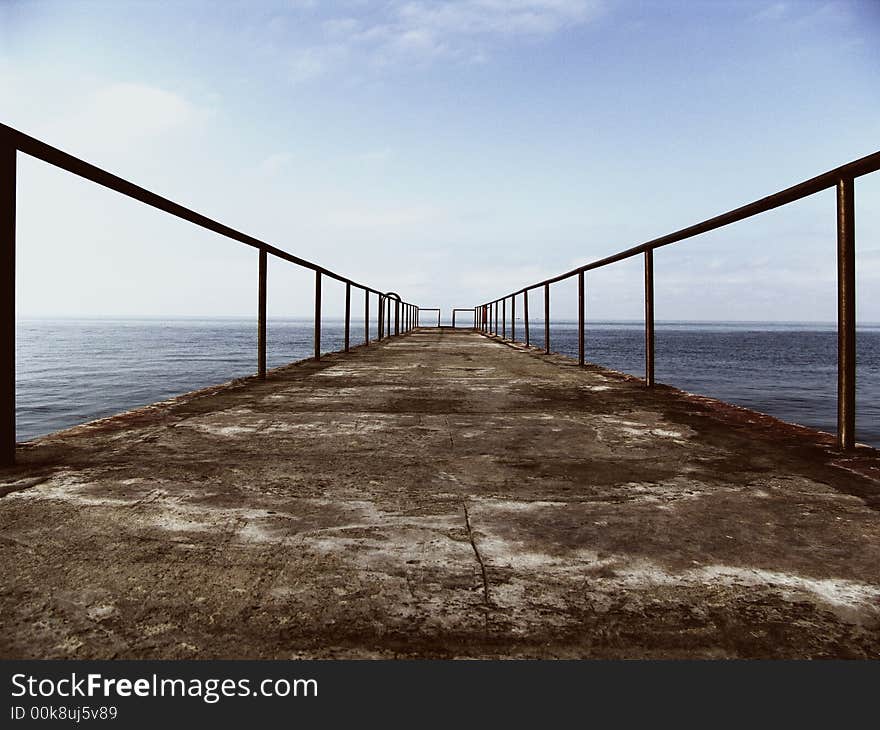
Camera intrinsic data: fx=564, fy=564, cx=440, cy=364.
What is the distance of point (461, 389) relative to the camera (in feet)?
11.9

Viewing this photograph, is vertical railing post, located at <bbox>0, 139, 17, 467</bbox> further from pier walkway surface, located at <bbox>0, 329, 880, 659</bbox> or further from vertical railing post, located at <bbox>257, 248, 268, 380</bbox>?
vertical railing post, located at <bbox>257, 248, 268, 380</bbox>

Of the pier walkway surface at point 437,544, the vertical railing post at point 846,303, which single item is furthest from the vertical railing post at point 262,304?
the vertical railing post at point 846,303

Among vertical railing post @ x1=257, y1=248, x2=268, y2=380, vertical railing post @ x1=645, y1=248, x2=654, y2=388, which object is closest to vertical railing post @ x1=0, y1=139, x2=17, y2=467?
vertical railing post @ x1=257, y1=248, x2=268, y2=380

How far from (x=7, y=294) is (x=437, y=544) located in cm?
155

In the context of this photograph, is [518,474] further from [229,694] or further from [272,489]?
[229,694]

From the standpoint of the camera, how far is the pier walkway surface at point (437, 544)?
0.83m

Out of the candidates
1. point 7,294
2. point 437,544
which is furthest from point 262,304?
point 437,544

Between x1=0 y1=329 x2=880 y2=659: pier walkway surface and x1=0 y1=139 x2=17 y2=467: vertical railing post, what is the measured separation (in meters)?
0.10

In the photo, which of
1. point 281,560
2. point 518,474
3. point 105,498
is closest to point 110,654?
point 281,560

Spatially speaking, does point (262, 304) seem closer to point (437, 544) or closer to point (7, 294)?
point (7, 294)

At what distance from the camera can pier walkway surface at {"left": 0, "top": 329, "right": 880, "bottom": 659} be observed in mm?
833

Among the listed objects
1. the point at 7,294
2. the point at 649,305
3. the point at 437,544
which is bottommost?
the point at 437,544

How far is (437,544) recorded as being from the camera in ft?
3.74

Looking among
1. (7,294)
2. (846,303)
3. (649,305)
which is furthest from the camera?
(649,305)
